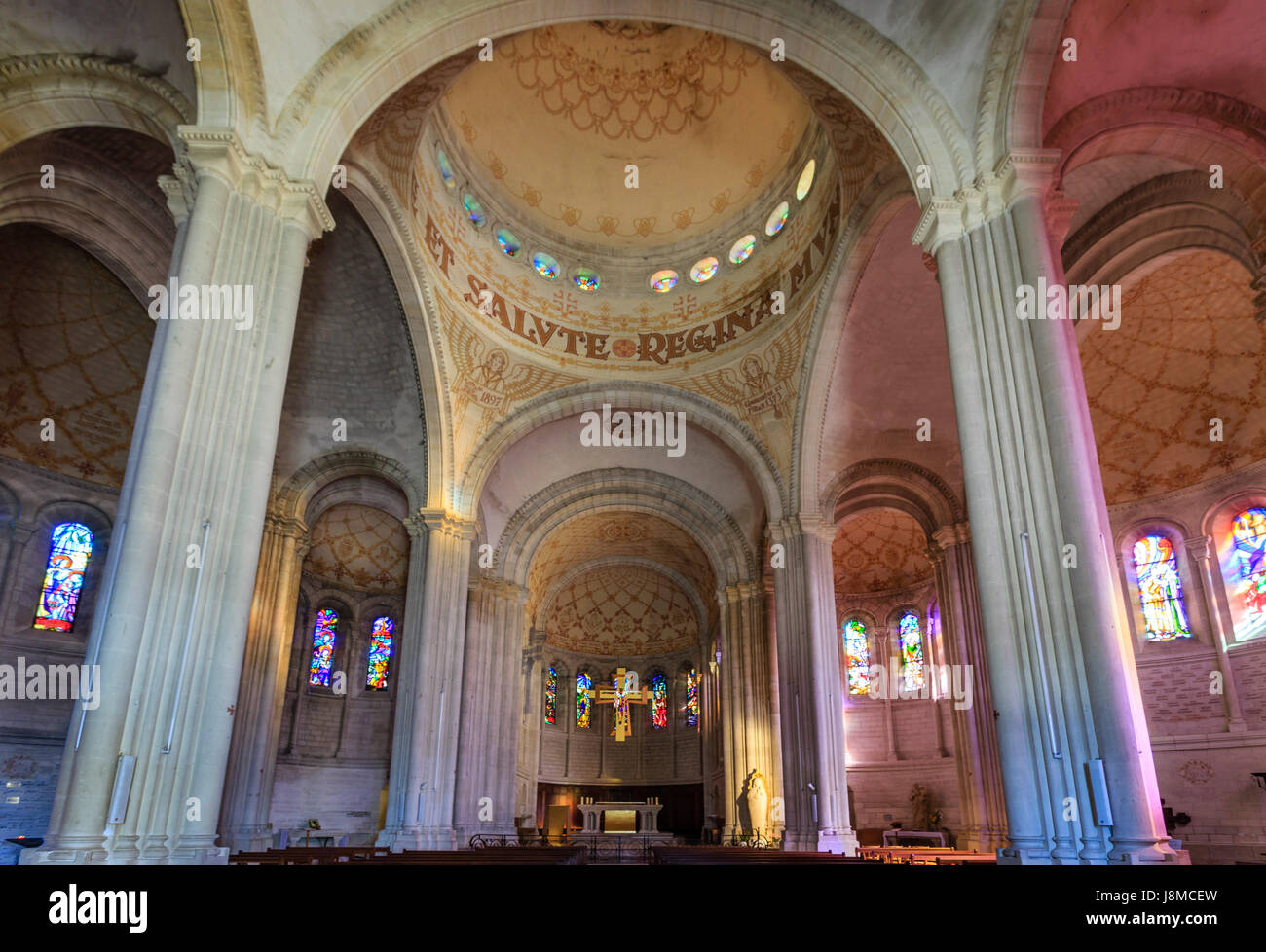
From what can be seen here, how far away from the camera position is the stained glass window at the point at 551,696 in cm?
3058

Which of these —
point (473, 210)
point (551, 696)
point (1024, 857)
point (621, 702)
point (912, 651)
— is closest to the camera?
point (1024, 857)

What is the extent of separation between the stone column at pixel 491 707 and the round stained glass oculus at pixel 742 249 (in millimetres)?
10483

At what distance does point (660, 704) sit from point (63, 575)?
21042mm

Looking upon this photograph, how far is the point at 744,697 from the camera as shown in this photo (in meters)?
21.1

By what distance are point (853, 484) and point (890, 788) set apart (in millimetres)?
11358

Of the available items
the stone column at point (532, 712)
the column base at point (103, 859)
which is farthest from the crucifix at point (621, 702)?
the column base at point (103, 859)

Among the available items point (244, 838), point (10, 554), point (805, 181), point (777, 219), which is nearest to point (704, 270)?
point (777, 219)

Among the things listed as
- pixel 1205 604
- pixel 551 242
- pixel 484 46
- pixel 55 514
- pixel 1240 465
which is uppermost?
pixel 551 242

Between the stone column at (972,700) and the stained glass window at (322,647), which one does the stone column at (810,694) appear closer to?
the stone column at (972,700)

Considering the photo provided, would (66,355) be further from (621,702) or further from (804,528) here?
(621,702)

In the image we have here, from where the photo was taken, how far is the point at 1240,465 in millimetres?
16234
